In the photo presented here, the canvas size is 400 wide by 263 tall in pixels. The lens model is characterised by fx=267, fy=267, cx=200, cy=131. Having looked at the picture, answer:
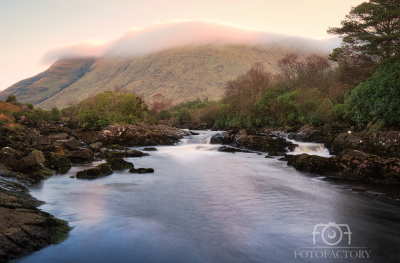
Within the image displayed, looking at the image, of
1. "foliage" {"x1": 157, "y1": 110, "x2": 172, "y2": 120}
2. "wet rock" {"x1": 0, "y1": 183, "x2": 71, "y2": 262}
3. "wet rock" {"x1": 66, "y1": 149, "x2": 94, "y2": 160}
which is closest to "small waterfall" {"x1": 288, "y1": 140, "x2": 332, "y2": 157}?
"wet rock" {"x1": 66, "y1": 149, "x2": 94, "y2": 160}

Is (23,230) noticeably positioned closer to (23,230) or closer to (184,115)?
(23,230)

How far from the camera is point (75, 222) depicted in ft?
31.0

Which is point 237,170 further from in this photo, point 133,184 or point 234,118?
point 234,118

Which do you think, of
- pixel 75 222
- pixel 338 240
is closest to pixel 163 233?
pixel 75 222

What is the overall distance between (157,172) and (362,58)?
84.4 feet

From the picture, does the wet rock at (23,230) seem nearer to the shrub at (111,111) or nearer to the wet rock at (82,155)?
the wet rock at (82,155)

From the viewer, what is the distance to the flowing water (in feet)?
24.4

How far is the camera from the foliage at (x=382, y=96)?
2075 centimetres

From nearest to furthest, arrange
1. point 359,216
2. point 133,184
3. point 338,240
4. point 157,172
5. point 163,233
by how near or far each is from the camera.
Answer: point 338,240 < point 163,233 < point 359,216 < point 133,184 < point 157,172

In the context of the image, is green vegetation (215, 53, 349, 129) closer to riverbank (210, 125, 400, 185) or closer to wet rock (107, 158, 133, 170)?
riverbank (210, 125, 400, 185)

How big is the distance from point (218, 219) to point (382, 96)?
19.7 metres

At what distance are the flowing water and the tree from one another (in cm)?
1774

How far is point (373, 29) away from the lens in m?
28.9

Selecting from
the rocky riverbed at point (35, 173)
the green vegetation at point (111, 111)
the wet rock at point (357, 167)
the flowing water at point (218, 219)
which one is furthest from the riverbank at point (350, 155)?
the green vegetation at point (111, 111)
